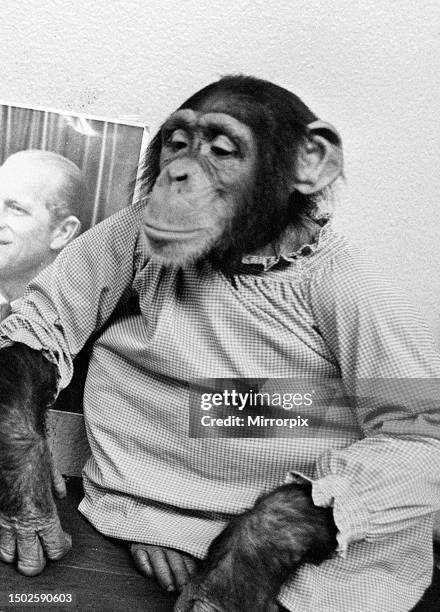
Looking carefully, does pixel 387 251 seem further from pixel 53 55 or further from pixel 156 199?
pixel 53 55

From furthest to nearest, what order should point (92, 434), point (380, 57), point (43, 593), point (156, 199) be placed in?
point (380, 57) < point (92, 434) < point (156, 199) < point (43, 593)

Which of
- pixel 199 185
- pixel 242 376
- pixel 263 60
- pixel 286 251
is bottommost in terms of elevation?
pixel 242 376

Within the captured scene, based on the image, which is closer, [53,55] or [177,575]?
[177,575]

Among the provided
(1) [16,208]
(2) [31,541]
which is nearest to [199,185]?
(1) [16,208]

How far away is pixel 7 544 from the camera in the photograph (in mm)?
1435

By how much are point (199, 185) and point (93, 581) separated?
755 mm

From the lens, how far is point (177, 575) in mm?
1437

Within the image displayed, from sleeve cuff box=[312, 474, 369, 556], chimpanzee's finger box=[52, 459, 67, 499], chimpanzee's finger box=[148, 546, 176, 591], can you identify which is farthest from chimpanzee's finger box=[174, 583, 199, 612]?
chimpanzee's finger box=[52, 459, 67, 499]

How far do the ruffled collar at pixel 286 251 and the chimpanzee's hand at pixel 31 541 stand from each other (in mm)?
602

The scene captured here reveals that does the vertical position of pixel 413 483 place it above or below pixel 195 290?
below

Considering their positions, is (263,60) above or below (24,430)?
above

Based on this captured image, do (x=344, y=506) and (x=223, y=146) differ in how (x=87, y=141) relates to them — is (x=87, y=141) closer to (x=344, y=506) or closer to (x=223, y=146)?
(x=223, y=146)

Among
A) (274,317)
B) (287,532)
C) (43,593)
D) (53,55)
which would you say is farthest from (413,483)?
(53,55)

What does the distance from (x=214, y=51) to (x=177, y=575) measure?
1.16 metres
